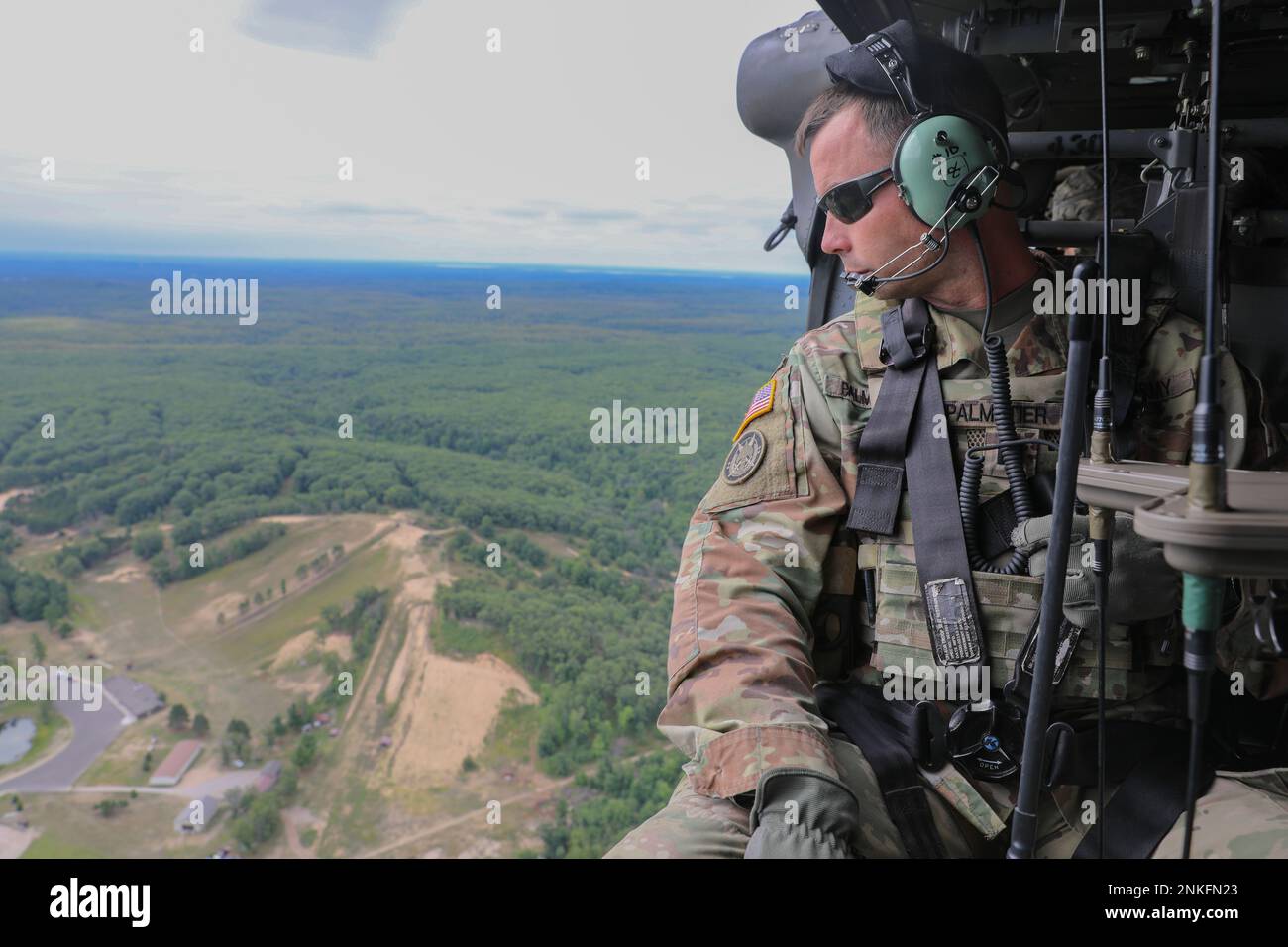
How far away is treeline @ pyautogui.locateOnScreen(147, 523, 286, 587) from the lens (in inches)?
1169

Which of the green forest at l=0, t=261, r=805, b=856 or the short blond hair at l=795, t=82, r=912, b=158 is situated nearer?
the short blond hair at l=795, t=82, r=912, b=158

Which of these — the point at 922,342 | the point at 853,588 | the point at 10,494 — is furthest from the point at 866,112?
the point at 10,494

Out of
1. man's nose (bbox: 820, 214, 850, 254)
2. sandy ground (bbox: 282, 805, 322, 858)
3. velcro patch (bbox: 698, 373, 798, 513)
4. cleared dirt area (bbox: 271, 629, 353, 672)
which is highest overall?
man's nose (bbox: 820, 214, 850, 254)

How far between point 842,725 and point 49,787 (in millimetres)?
23301

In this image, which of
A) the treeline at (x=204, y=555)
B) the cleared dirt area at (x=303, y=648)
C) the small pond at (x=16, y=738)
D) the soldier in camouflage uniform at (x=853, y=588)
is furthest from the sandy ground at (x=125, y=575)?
the soldier in camouflage uniform at (x=853, y=588)

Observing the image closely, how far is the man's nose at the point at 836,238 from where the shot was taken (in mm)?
1416

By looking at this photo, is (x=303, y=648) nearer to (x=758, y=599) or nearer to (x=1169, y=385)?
(x=758, y=599)

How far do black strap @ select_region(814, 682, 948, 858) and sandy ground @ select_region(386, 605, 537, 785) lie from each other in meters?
24.1

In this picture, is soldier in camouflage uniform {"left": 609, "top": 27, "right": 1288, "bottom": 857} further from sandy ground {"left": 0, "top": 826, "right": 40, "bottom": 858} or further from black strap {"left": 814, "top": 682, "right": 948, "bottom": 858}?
sandy ground {"left": 0, "top": 826, "right": 40, "bottom": 858}

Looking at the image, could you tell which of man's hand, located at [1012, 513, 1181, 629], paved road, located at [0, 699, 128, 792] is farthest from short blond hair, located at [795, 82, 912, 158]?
paved road, located at [0, 699, 128, 792]

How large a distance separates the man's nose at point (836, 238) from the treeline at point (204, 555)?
3079cm

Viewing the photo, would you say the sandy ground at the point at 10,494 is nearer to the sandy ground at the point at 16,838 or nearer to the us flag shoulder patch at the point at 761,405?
the sandy ground at the point at 16,838

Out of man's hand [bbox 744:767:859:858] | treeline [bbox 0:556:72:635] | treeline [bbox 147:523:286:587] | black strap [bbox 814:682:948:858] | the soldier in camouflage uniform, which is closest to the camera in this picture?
man's hand [bbox 744:767:859:858]
